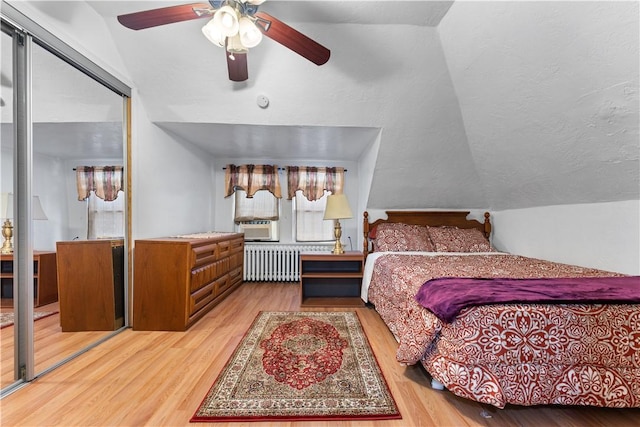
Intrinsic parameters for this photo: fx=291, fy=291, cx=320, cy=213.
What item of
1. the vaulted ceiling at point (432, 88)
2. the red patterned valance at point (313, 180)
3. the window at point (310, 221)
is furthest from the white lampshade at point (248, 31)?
the window at point (310, 221)

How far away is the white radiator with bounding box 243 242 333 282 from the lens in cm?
438

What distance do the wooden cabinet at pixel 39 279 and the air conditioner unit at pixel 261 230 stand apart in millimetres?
2617

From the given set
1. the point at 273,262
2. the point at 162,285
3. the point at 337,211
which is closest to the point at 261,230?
the point at 273,262

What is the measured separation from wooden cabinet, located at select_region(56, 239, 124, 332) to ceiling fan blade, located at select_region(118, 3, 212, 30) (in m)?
1.60

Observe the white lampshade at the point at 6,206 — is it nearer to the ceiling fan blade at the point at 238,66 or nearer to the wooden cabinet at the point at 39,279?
the wooden cabinet at the point at 39,279

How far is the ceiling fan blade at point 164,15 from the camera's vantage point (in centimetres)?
160

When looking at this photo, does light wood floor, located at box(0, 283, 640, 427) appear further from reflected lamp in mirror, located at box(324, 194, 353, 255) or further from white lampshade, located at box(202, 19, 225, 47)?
white lampshade, located at box(202, 19, 225, 47)

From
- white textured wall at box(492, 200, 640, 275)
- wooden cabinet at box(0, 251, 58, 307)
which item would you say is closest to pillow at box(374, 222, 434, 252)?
white textured wall at box(492, 200, 640, 275)

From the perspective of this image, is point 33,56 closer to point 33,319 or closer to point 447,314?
point 33,319

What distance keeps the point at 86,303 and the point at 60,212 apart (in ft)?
2.65

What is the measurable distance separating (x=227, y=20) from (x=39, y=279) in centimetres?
200

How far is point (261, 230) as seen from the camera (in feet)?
15.2

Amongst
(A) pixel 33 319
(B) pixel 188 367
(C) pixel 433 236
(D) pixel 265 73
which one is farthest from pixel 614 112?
(A) pixel 33 319

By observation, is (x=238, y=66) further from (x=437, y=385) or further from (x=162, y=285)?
(x=437, y=385)
